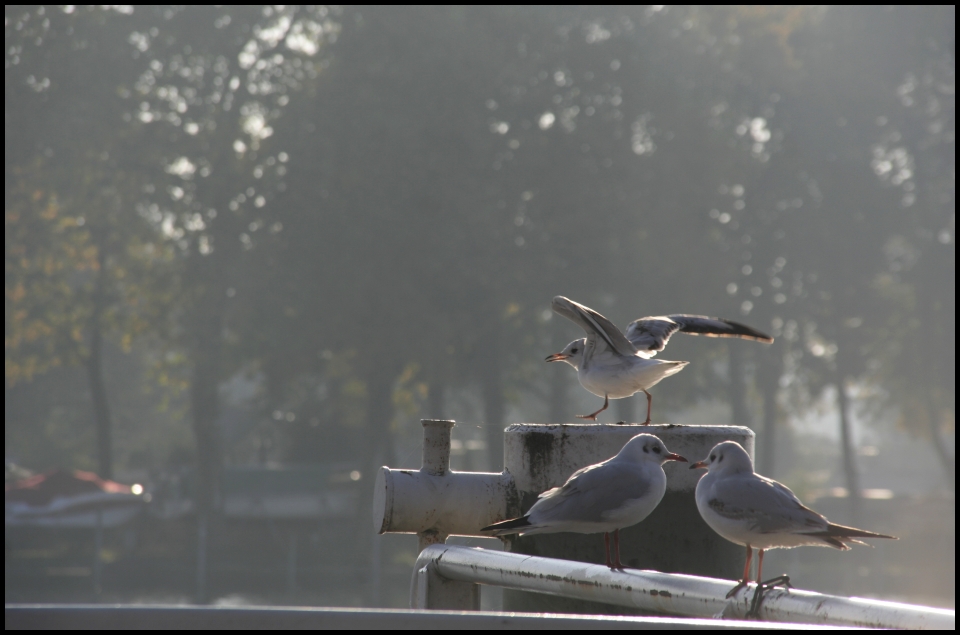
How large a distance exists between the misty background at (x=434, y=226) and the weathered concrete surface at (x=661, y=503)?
66.3 feet

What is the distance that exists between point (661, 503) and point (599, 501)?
873 millimetres

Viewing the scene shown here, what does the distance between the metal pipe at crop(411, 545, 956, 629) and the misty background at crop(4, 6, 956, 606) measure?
21512 millimetres

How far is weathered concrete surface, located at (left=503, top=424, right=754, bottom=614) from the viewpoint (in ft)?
15.5

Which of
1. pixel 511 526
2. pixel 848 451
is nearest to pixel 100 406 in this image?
pixel 848 451

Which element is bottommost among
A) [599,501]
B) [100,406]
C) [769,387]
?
[100,406]

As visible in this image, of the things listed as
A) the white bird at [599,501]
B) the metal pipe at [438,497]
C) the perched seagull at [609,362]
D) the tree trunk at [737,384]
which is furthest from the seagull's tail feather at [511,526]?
the tree trunk at [737,384]

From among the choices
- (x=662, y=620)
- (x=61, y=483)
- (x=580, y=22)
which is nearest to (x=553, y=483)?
(x=662, y=620)

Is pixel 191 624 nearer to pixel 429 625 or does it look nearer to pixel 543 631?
pixel 429 625

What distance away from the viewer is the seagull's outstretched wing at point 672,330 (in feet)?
20.8

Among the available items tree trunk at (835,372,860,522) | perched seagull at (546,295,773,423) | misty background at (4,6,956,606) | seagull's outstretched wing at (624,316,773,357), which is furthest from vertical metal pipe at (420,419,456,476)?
tree trunk at (835,372,860,522)

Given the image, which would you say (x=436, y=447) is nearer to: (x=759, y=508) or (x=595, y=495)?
(x=595, y=495)

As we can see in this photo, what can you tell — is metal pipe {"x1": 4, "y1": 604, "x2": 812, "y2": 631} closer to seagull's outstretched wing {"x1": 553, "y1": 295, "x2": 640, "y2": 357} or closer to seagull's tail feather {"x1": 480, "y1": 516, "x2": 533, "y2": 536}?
seagull's tail feather {"x1": 480, "y1": 516, "x2": 533, "y2": 536}

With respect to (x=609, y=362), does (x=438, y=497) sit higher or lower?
lower

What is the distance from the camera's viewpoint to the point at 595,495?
13.3 feet
